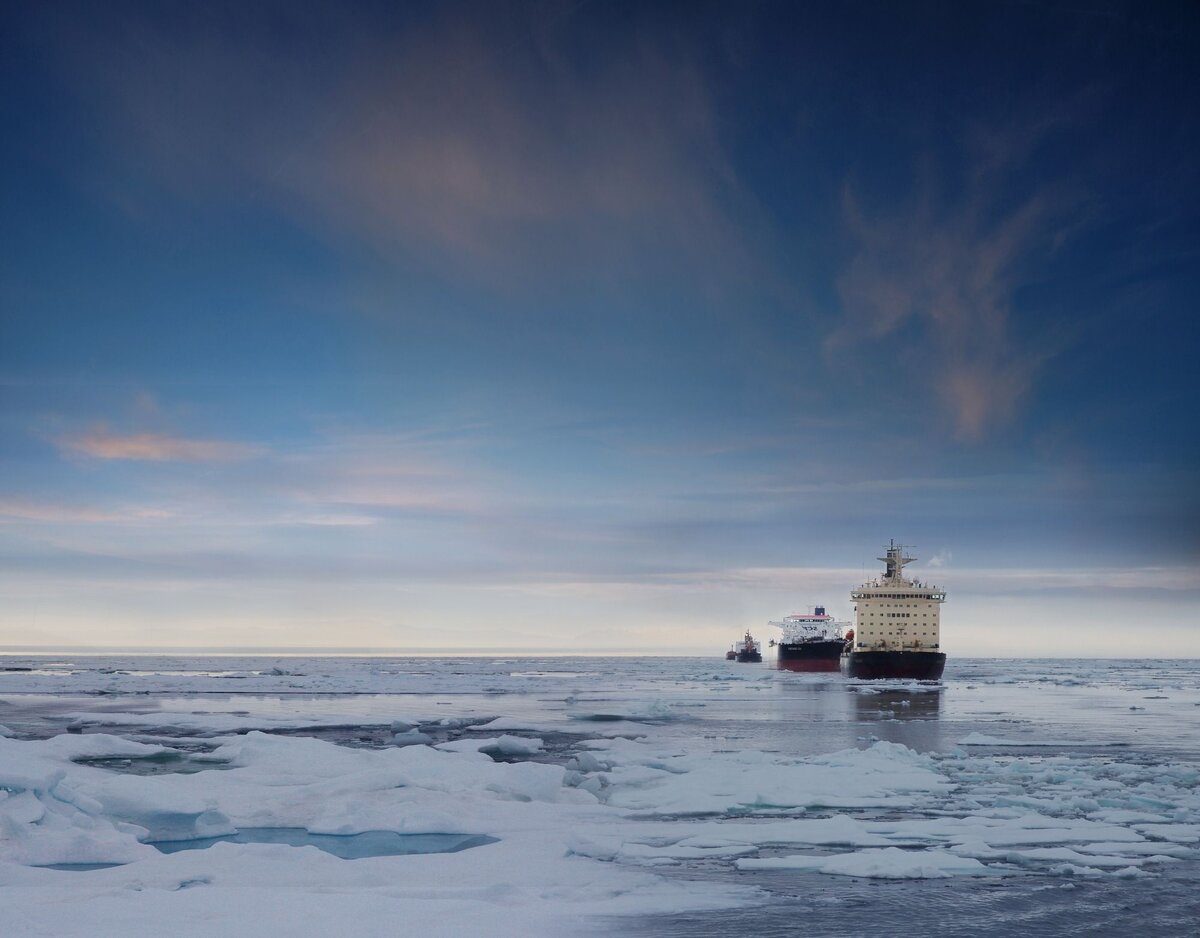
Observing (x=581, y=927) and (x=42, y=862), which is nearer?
(x=581, y=927)

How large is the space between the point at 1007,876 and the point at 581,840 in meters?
4.39

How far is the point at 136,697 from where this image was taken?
136ft

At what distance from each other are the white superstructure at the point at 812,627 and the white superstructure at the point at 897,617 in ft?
125

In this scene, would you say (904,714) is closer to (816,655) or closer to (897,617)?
(897,617)

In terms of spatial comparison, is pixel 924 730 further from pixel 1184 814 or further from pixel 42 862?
pixel 42 862

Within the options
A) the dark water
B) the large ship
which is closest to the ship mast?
the large ship

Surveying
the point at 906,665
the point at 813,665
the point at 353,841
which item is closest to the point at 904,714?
the point at 353,841

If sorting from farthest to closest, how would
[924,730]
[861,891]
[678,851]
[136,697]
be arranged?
[136,697] → [924,730] → [678,851] → [861,891]

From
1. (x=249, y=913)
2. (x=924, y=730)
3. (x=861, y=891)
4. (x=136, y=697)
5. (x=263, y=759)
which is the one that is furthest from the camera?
(x=136, y=697)

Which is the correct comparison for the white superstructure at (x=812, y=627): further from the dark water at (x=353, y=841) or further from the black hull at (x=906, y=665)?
the dark water at (x=353, y=841)

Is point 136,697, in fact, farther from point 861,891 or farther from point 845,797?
point 861,891

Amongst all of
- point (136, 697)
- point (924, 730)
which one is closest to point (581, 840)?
point (924, 730)

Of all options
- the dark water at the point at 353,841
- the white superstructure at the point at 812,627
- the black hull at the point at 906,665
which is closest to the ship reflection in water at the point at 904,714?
the black hull at the point at 906,665

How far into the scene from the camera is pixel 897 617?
229ft
